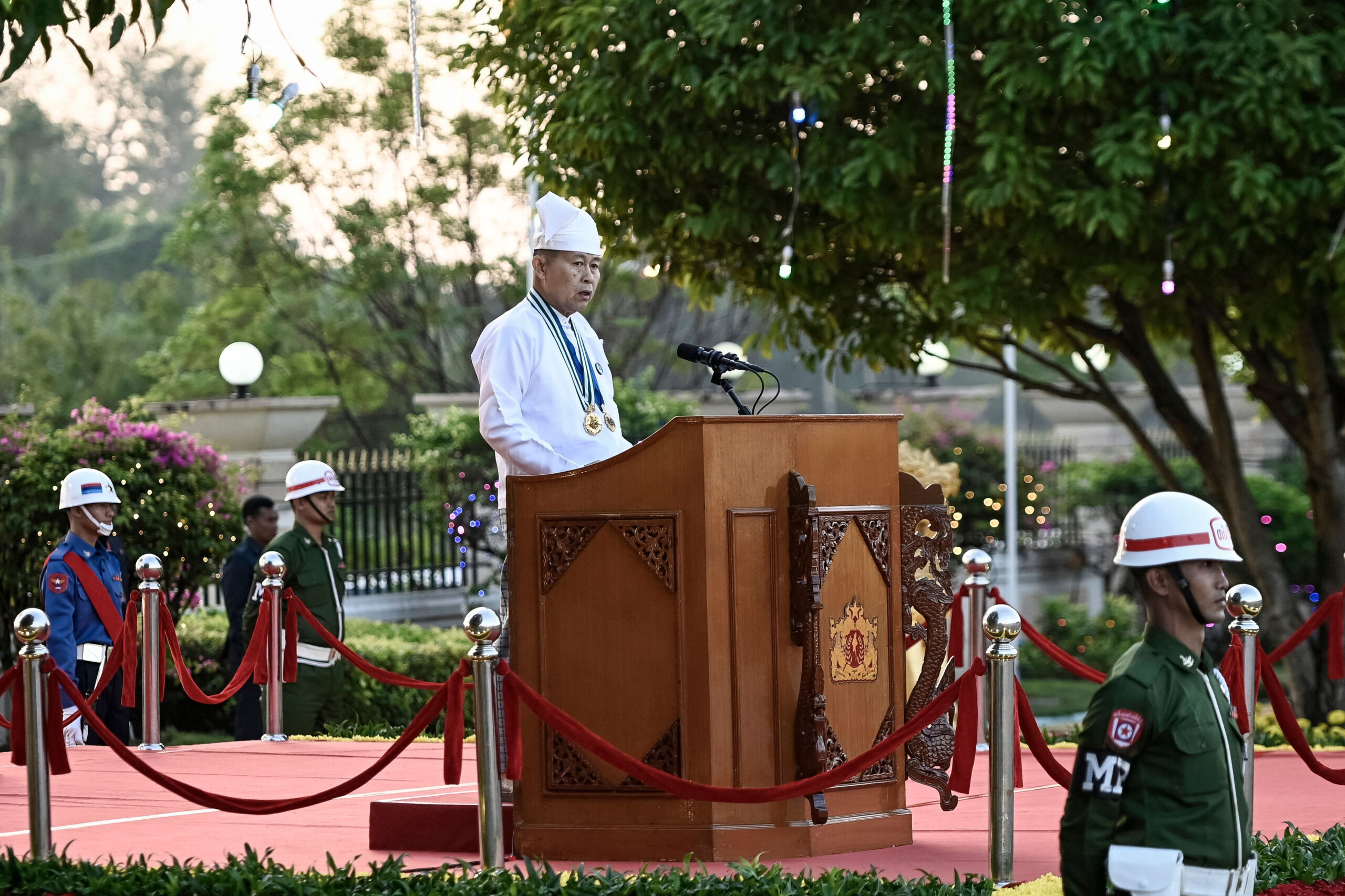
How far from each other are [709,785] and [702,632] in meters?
0.47

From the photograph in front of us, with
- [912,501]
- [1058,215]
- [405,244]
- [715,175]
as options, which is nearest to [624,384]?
[405,244]

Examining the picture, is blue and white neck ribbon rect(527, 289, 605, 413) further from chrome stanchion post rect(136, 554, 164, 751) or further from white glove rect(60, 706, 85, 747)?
white glove rect(60, 706, 85, 747)

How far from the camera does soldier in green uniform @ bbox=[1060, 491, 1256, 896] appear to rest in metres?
3.73

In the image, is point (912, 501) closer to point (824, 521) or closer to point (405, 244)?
point (824, 521)

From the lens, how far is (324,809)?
6766 millimetres

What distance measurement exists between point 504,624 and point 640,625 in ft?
2.10

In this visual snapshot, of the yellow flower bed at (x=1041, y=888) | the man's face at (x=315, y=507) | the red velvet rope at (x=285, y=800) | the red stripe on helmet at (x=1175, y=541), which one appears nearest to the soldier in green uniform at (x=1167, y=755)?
the red stripe on helmet at (x=1175, y=541)

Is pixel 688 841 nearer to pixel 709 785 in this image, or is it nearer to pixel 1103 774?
pixel 709 785

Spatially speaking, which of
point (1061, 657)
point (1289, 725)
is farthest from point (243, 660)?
point (1289, 725)

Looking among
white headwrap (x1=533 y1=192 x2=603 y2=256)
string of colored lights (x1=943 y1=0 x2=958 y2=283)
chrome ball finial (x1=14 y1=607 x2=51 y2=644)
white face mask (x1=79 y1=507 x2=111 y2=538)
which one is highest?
string of colored lights (x1=943 y1=0 x2=958 y2=283)

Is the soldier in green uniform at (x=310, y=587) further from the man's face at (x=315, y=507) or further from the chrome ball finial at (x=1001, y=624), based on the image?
the chrome ball finial at (x=1001, y=624)

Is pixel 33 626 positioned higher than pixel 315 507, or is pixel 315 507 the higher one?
pixel 315 507

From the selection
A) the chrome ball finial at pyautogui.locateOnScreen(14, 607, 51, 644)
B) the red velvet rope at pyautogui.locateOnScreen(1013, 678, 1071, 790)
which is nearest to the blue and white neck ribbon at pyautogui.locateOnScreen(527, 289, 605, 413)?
the red velvet rope at pyautogui.locateOnScreen(1013, 678, 1071, 790)

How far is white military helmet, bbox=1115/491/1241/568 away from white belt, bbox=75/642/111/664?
6569 mm
